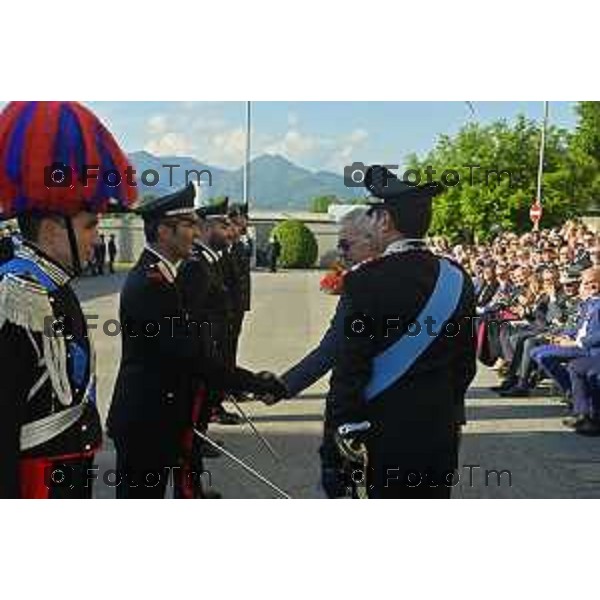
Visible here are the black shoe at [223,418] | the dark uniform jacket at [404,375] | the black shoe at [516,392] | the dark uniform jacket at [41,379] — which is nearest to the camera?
the dark uniform jacket at [41,379]

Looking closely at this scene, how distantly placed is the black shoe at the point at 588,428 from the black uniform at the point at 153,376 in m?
2.03

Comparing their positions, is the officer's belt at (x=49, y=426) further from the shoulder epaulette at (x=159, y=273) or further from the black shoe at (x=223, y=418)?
the black shoe at (x=223, y=418)

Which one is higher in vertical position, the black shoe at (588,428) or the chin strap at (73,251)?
the chin strap at (73,251)

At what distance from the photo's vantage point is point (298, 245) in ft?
11.7

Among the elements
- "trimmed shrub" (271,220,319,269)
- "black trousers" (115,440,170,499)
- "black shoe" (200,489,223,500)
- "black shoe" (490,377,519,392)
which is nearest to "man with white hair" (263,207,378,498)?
"trimmed shrub" (271,220,319,269)

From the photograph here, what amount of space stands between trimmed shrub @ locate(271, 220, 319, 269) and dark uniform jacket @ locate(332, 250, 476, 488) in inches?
8.5

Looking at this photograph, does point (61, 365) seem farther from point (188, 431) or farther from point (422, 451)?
point (422, 451)

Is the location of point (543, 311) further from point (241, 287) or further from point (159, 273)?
point (159, 273)

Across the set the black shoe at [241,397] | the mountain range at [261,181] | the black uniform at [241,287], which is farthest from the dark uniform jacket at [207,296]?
the mountain range at [261,181]

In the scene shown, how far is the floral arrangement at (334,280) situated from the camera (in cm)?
354

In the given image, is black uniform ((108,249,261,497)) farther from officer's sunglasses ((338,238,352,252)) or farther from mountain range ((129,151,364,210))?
officer's sunglasses ((338,238,352,252))

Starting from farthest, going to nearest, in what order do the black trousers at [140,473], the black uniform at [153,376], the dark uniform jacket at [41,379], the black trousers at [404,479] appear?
the black trousers at [140,473] < the black uniform at [153,376] < the black trousers at [404,479] < the dark uniform jacket at [41,379]

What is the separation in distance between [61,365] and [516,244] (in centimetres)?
219
